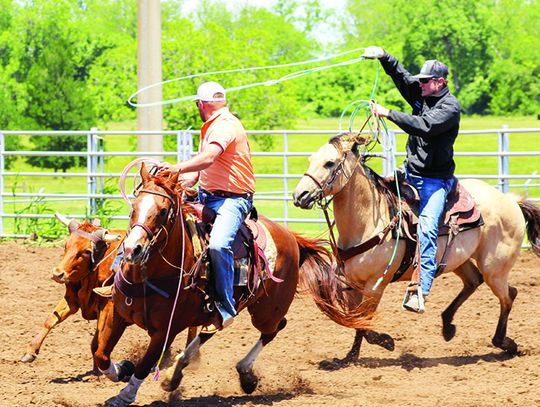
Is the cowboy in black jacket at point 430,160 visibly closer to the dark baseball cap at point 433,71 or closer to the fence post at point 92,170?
the dark baseball cap at point 433,71

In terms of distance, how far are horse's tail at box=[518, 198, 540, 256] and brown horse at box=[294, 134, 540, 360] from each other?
0.42 feet

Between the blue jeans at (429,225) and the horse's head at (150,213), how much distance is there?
2287mm

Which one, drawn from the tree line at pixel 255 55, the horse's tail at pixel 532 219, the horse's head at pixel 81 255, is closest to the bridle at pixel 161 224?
the horse's head at pixel 81 255

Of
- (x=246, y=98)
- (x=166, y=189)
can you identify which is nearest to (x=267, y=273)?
(x=166, y=189)

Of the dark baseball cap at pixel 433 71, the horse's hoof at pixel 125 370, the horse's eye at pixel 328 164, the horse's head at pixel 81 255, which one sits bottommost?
the horse's hoof at pixel 125 370

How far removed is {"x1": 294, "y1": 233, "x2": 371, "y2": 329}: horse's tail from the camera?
7.00 meters

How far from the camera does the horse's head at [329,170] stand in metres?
6.98

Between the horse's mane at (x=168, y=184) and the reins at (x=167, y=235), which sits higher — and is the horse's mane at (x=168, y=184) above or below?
above

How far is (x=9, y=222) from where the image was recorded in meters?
15.8

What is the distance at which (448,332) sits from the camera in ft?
26.4

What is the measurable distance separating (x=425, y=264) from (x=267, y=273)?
4.85 ft

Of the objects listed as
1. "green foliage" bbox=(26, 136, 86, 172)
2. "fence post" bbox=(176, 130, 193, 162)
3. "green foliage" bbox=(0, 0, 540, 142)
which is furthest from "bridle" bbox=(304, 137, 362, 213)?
"green foliage" bbox=(26, 136, 86, 172)

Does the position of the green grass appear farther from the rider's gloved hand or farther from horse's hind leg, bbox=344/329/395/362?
the rider's gloved hand

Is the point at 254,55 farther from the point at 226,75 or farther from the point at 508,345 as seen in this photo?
the point at 508,345
